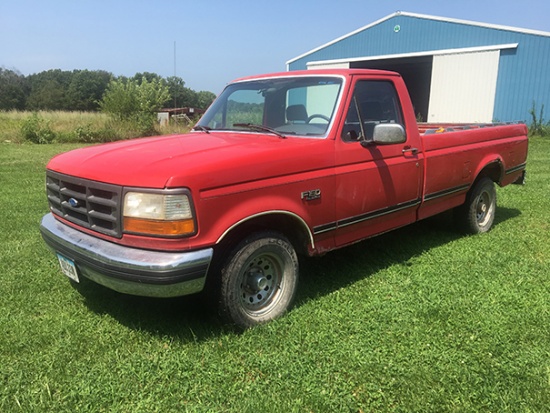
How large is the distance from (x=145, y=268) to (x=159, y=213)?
13.7 inches

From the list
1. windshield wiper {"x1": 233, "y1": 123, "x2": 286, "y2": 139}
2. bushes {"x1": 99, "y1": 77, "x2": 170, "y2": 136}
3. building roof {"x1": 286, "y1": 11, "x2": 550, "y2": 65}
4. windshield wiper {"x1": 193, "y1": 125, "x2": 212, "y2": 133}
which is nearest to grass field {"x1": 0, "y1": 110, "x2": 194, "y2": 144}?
bushes {"x1": 99, "y1": 77, "x2": 170, "y2": 136}

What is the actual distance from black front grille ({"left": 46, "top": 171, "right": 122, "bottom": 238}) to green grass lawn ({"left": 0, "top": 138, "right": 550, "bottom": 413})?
0.83 metres

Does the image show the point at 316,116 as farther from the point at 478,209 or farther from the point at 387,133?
the point at 478,209

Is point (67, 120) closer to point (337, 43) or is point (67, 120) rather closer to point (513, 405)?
point (337, 43)

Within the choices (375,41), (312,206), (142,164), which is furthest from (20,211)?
(375,41)

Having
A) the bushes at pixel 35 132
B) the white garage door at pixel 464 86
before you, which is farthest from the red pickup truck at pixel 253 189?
the bushes at pixel 35 132

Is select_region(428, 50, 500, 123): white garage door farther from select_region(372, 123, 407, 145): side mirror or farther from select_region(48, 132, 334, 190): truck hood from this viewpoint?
select_region(48, 132, 334, 190): truck hood

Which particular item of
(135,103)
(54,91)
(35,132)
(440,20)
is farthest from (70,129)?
→ (54,91)

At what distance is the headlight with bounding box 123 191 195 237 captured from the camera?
273cm

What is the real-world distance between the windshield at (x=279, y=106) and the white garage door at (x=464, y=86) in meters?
17.5

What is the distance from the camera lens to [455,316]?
11.5 feet

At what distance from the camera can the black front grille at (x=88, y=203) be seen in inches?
113

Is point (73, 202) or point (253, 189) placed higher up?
point (253, 189)

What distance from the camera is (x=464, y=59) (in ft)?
63.3
